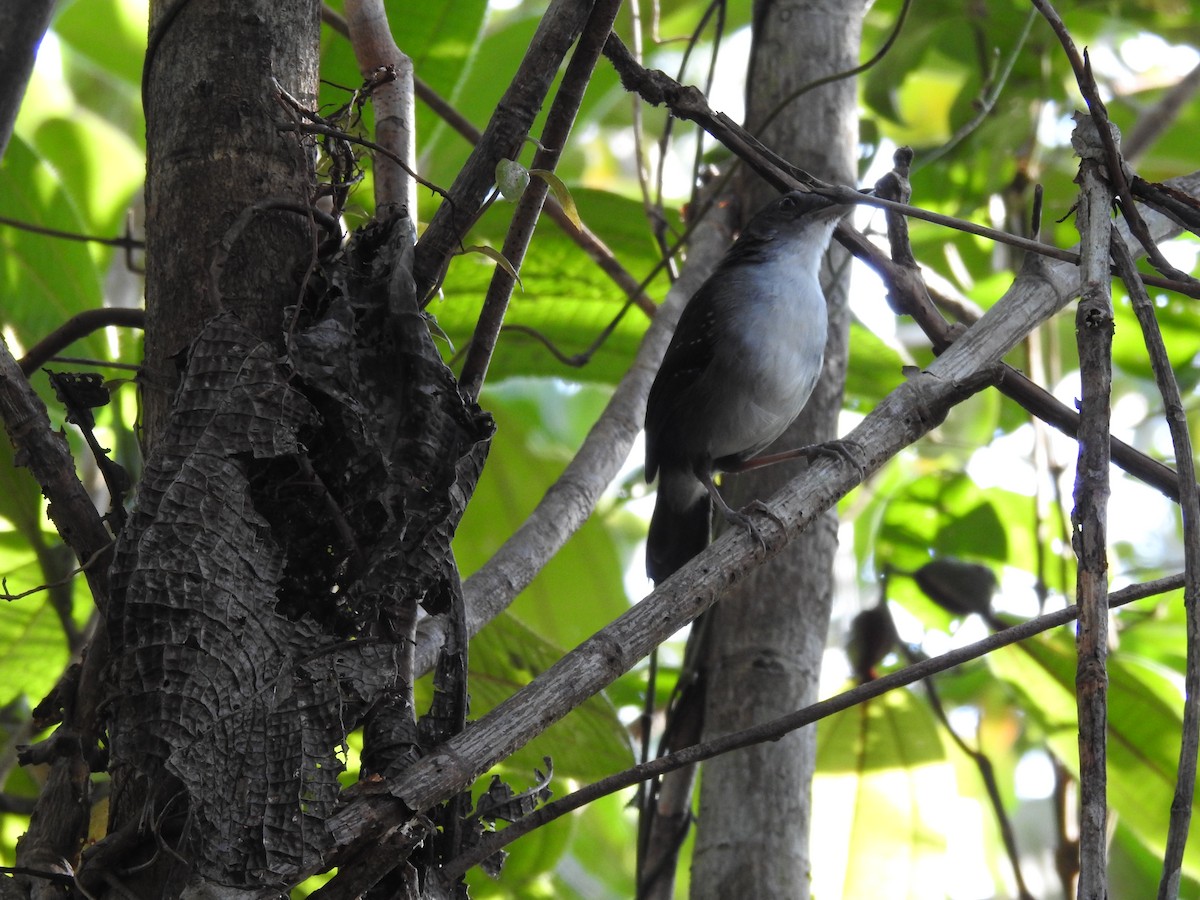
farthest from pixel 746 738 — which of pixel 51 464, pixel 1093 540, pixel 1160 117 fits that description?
pixel 1160 117

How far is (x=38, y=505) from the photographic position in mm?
3029

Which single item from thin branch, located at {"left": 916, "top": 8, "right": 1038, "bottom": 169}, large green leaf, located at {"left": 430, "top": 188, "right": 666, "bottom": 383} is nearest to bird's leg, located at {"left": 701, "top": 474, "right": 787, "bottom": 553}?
large green leaf, located at {"left": 430, "top": 188, "right": 666, "bottom": 383}

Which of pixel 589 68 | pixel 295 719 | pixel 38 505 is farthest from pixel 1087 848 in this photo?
pixel 38 505

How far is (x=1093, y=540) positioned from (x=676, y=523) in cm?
265

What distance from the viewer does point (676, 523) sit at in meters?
4.16

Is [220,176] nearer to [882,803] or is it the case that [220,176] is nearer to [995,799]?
[882,803]

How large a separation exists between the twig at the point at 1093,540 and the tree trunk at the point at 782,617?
1363 mm

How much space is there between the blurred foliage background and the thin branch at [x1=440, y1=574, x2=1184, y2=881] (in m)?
1.15

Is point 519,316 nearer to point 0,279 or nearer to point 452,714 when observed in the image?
point 0,279

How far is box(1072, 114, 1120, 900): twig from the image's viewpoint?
55.1 inches

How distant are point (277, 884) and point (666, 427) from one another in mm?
2855

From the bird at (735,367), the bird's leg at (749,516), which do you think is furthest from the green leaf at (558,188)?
the bird at (735,367)

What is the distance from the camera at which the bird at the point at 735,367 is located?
3.78m

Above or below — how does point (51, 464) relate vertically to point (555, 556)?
below
